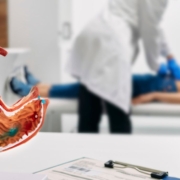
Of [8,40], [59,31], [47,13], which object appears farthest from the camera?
[59,31]

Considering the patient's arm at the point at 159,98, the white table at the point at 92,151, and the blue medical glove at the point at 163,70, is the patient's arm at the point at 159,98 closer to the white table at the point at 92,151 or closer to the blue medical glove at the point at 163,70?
the blue medical glove at the point at 163,70

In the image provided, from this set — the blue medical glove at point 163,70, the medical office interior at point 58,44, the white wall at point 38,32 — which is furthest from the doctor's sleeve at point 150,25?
the white wall at point 38,32

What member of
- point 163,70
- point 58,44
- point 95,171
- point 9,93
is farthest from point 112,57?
point 95,171

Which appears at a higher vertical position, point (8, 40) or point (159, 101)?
point (8, 40)

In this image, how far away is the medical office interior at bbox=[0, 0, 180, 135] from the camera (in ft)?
4.07

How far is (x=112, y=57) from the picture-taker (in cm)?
121

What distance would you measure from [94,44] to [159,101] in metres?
0.36

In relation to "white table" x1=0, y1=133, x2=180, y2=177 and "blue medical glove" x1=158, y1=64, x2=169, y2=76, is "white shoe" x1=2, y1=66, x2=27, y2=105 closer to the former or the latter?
"white table" x1=0, y1=133, x2=180, y2=177

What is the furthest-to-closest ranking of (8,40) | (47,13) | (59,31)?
(59,31)
(47,13)
(8,40)

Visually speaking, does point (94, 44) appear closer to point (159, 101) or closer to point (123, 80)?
point (123, 80)

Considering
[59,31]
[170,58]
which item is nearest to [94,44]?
[170,58]

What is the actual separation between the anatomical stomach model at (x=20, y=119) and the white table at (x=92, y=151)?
0.36 ft

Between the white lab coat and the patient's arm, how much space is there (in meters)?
0.11

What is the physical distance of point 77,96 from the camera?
1291 millimetres
